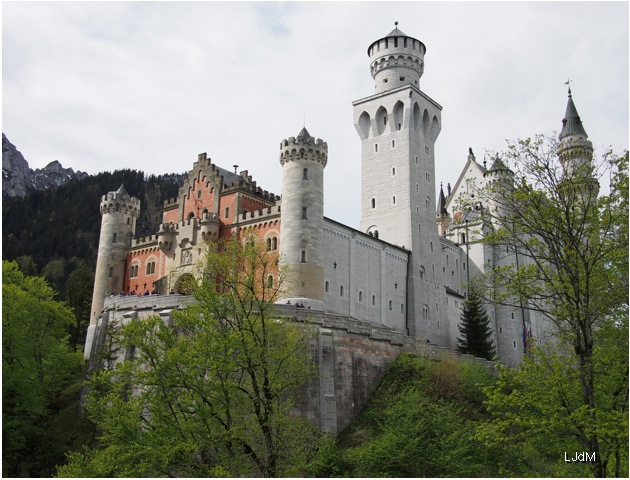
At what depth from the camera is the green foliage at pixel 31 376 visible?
3534 cm

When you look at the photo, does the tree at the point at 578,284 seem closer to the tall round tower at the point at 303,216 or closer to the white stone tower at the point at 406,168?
the tall round tower at the point at 303,216

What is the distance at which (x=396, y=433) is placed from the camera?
3322cm

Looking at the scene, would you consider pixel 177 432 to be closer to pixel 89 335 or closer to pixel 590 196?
pixel 590 196

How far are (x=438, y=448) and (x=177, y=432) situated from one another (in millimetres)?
13975

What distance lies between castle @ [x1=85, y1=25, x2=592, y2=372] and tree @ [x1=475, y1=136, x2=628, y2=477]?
61.4 ft

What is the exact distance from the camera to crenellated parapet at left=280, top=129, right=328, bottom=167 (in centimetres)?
4884

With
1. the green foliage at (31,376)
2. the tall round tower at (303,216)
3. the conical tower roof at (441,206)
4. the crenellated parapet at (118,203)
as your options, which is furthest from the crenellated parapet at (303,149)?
the conical tower roof at (441,206)

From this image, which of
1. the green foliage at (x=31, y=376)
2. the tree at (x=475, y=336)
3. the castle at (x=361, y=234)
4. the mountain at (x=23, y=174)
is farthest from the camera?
the mountain at (x=23, y=174)

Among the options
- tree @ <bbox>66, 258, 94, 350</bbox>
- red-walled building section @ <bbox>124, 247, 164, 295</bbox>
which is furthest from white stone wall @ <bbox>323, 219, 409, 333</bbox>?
tree @ <bbox>66, 258, 94, 350</bbox>

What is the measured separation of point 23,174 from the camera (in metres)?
176

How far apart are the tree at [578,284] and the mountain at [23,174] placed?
15125cm

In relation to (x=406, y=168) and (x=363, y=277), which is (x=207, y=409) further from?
(x=406, y=168)

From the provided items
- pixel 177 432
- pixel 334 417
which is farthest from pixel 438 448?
pixel 177 432

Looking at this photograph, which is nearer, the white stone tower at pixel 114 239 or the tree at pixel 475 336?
the tree at pixel 475 336
